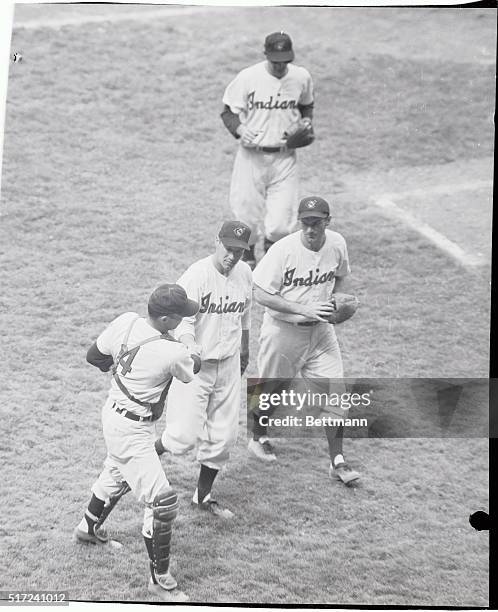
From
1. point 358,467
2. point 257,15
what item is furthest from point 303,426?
point 257,15

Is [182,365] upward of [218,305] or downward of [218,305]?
downward

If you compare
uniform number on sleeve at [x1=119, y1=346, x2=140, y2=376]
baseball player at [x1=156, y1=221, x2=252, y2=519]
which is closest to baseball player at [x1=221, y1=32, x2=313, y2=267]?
baseball player at [x1=156, y1=221, x2=252, y2=519]

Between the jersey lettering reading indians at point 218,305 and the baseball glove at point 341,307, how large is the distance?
51 cm

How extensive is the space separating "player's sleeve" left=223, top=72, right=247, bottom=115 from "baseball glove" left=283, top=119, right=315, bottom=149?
330mm

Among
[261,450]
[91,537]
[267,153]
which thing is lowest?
[91,537]

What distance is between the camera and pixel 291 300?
21.9 ft

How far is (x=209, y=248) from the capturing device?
714 cm

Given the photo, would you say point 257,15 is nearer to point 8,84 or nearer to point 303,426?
point 8,84

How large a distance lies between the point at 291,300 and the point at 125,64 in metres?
2.17

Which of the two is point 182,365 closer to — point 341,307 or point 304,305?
point 304,305

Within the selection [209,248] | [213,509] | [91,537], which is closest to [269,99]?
[209,248]

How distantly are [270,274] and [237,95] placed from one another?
1480mm

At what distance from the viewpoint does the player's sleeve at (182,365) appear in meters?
6.08

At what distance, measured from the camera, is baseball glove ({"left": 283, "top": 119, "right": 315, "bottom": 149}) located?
24.5 feet
